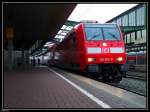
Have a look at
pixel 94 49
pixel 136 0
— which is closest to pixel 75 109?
pixel 136 0

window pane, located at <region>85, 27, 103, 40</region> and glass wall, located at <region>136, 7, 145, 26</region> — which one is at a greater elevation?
glass wall, located at <region>136, 7, 145, 26</region>

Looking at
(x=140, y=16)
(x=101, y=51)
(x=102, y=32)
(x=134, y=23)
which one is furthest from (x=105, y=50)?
(x=134, y=23)

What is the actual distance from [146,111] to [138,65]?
92.1ft

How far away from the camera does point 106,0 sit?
816 cm

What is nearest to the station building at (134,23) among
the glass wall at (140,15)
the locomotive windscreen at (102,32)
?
the glass wall at (140,15)

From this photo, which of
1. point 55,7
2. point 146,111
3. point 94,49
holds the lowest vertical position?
point 146,111

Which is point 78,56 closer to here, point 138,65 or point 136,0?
point 136,0

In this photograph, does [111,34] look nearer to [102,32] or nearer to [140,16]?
[102,32]

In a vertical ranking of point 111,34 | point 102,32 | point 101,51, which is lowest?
point 101,51

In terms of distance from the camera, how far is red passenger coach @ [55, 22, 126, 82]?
17.8 metres

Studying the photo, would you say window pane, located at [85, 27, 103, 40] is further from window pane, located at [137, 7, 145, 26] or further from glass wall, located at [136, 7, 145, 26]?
glass wall, located at [136, 7, 145, 26]

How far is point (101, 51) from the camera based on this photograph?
17953 mm

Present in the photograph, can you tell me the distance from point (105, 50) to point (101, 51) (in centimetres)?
25

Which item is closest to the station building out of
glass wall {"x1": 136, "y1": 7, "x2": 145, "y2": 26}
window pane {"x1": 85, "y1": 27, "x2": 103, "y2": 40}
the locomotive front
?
glass wall {"x1": 136, "y1": 7, "x2": 145, "y2": 26}
